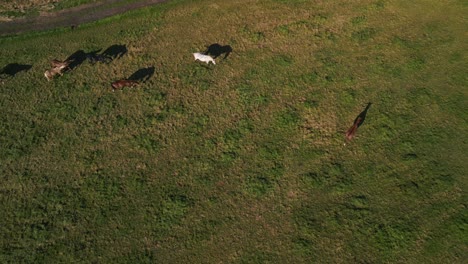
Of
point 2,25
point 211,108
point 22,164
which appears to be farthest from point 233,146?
point 2,25

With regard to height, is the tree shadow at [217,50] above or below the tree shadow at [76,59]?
below

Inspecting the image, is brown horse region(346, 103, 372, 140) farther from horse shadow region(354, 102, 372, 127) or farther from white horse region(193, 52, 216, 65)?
white horse region(193, 52, 216, 65)

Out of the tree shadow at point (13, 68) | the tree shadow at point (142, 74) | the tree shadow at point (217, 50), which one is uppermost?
the tree shadow at point (13, 68)

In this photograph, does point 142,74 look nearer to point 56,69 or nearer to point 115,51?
point 115,51

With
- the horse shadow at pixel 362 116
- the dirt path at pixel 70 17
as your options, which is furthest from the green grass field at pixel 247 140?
the dirt path at pixel 70 17

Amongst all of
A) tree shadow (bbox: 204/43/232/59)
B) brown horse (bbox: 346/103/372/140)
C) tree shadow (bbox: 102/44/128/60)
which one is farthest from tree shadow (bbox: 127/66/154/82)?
brown horse (bbox: 346/103/372/140)

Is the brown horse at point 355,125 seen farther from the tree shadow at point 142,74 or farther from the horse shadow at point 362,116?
the tree shadow at point 142,74
